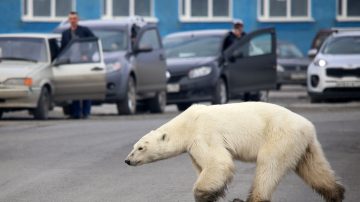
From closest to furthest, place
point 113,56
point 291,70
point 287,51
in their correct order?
point 113,56 → point 291,70 → point 287,51

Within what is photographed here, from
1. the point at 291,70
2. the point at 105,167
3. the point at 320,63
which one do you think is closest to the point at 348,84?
the point at 320,63

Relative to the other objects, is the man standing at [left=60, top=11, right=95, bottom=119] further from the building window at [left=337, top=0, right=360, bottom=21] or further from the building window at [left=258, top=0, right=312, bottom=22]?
the building window at [left=337, top=0, right=360, bottom=21]

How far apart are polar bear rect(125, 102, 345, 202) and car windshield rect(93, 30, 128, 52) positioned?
14.8 metres

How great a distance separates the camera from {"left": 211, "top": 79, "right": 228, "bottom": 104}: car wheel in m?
26.0

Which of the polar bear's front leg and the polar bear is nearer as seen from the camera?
the polar bear's front leg

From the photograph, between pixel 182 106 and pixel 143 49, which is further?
pixel 182 106

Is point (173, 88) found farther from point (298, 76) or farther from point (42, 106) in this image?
point (298, 76)

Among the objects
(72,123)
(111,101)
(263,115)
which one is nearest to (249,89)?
(111,101)

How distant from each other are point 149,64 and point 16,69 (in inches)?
157

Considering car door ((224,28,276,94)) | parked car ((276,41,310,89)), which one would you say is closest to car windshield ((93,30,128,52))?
car door ((224,28,276,94))

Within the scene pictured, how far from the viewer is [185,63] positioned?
86.3ft

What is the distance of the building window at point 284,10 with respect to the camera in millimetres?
44938

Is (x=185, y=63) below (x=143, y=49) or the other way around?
below

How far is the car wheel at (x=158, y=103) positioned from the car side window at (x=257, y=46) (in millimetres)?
1825
